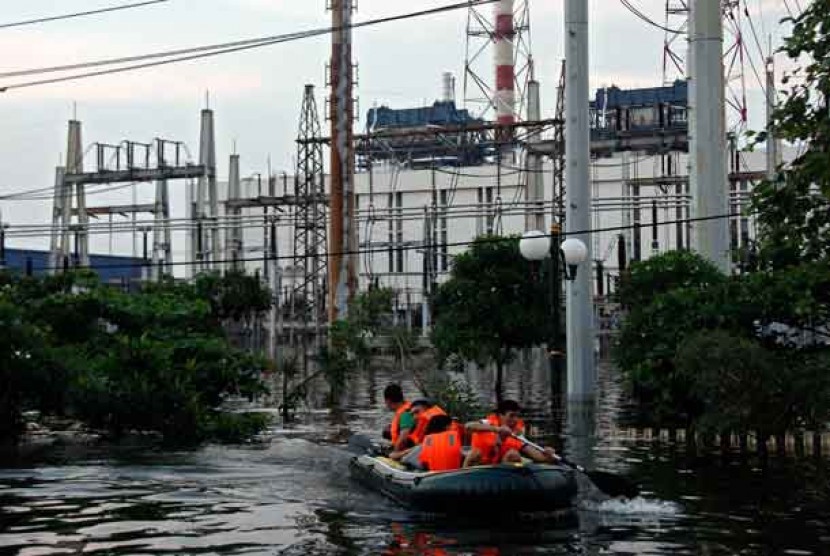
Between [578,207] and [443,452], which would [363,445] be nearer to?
[443,452]

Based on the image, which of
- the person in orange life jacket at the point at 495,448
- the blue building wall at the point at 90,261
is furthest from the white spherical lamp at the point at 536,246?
the blue building wall at the point at 90,261

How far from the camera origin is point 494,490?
16.4 m

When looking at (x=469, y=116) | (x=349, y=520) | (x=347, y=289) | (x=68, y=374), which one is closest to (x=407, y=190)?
(x=469, y=116)

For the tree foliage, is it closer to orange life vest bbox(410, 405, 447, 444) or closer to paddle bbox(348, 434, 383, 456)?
paddle bbox(348, 434, 383, 456)

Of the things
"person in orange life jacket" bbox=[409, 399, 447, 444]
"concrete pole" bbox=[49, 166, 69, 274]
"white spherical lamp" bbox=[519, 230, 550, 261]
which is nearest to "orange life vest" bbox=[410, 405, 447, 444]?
"person in orange life jacket" bbox=[409, 399, 447, 444]

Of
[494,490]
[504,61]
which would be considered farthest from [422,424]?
[504,61]

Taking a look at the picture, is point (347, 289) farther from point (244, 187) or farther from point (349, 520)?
point (244, 187)

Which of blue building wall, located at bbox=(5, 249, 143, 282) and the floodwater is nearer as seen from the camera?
the floodwater

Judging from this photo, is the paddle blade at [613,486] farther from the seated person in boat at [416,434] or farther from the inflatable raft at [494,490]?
the seated person in boat at [416,434]

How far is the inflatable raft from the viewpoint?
1642cm

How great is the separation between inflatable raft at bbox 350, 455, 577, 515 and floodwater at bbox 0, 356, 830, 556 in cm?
21

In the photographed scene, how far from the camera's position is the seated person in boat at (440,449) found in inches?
686

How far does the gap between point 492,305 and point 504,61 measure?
48.4 m

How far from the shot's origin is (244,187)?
364 ft
